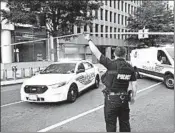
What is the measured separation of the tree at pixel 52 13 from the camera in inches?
513

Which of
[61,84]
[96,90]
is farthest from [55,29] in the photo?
[61,84]

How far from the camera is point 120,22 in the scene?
34.6 m

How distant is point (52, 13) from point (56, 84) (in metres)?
8.48

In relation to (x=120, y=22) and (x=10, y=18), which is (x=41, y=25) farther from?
(x=120, y=22)

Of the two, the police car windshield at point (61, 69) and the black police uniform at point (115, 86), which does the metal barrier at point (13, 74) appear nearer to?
the police car windshield at point (61, 69)

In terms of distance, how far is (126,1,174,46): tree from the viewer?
22234mm

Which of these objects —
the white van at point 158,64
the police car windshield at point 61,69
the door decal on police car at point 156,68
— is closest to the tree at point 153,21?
the white van at point 158,64

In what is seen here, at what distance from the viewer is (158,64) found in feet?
32.8

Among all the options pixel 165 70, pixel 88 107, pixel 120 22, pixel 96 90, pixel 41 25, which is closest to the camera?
pixel 88 107

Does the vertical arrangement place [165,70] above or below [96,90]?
above

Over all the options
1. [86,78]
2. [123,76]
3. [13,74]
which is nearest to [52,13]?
[13,74]

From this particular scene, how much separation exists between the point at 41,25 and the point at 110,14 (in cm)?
2278

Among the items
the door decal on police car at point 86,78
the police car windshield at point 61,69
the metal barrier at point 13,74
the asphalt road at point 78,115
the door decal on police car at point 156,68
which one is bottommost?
the asphalt road at point 78,115

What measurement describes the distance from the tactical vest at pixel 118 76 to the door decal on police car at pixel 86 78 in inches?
164
